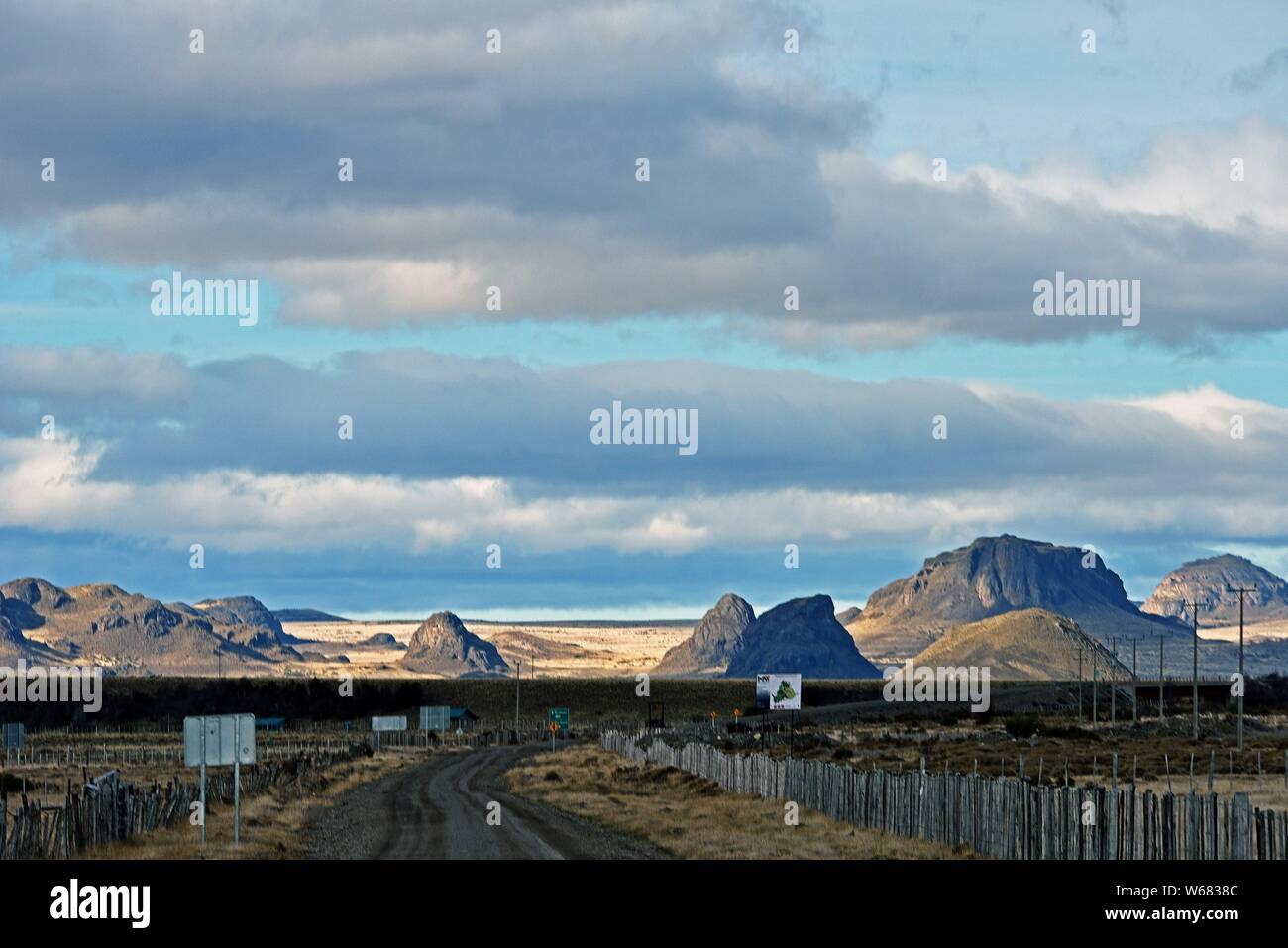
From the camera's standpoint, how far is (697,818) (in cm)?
5472

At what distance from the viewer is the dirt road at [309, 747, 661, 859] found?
4200 cm

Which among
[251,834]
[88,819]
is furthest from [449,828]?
[88,819]

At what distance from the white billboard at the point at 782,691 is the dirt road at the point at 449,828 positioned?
10285 mm

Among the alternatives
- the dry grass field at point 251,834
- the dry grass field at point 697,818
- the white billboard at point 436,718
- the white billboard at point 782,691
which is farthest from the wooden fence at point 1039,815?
the white billboard at point 436,718

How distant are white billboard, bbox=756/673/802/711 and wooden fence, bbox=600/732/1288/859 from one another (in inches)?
471

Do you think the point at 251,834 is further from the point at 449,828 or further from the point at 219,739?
the point at 219,739

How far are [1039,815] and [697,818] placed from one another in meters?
19.8

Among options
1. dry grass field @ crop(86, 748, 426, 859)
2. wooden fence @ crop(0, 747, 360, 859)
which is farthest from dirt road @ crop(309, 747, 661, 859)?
wooden fence @ crop(0, 747, 360, 859)

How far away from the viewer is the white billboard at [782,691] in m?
68.5
